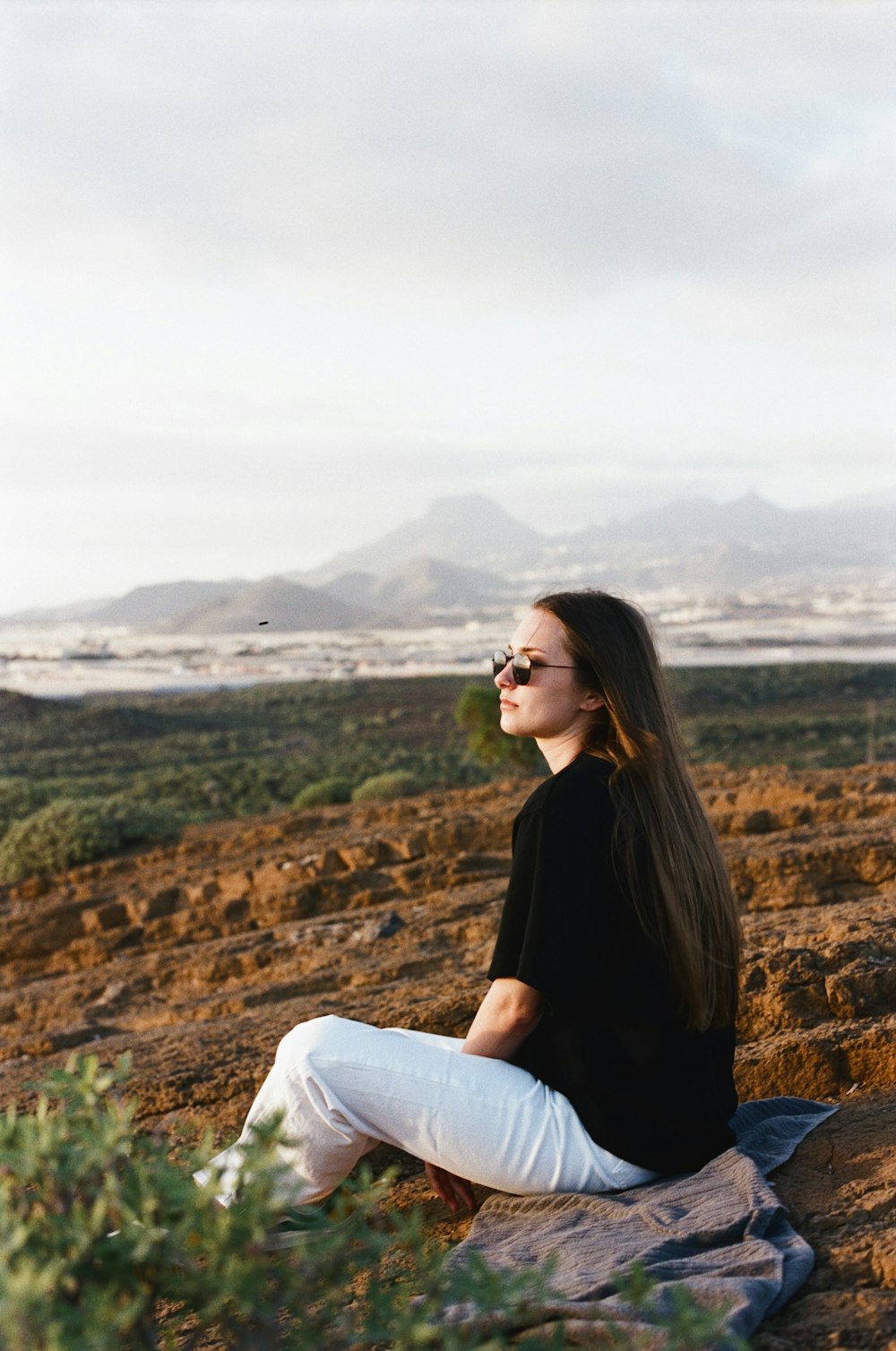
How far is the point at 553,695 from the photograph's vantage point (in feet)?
10.6

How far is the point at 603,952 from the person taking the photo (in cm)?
290

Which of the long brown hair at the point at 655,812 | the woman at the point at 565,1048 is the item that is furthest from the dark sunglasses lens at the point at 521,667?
the woman at the point at 565,1048

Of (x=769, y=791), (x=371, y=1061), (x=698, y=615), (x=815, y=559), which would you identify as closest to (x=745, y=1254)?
(x=371, y=1061)

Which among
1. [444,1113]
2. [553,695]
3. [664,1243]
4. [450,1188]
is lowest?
[450,1188]

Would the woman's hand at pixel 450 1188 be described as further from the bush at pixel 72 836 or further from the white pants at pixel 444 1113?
the bush at pixel 72 836

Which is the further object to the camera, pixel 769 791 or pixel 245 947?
pixel 769 791

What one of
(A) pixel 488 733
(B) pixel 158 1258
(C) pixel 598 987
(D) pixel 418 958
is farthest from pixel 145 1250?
(A) pixel 488 733

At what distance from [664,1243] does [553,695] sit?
4.49 ft

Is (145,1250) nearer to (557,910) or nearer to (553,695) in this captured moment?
(557,910)

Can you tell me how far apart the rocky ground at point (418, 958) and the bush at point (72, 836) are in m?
0.65

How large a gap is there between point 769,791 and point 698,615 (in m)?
89.0

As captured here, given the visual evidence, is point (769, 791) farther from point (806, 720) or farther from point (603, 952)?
point (806, 720)

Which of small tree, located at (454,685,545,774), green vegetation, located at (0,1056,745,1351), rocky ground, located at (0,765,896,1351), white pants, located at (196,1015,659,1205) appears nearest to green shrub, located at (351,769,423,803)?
small tree, located at (454,685,545,774)

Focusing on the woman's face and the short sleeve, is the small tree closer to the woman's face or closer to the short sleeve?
the woman's face
